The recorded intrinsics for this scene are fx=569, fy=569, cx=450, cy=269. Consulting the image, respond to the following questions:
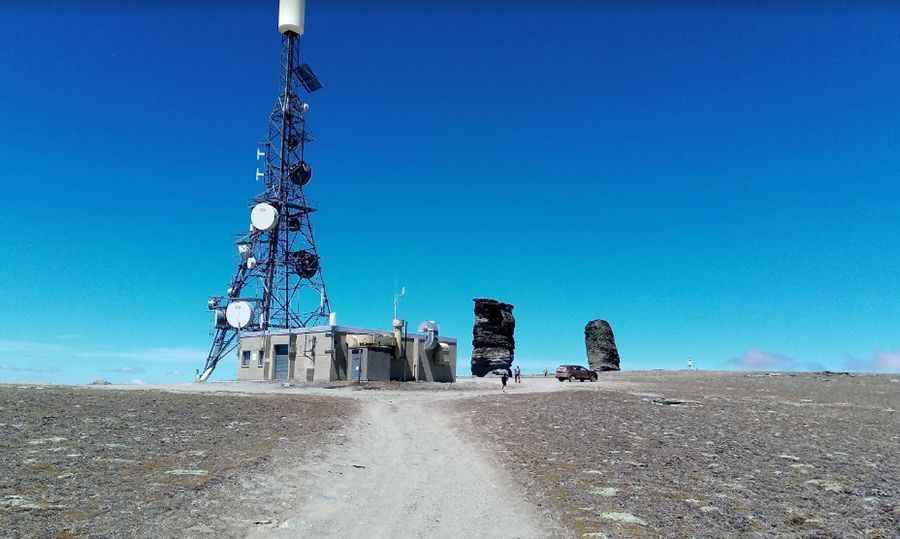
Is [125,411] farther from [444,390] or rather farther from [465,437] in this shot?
[444,390]

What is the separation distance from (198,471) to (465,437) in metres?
9.12

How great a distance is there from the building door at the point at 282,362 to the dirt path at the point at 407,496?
32.6 metres

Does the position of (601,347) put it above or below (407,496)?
above

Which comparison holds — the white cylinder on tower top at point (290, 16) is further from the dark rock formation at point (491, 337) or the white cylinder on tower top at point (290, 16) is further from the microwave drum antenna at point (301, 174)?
the dark rock formation at point (491, 337)

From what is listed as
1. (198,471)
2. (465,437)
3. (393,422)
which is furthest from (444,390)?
(198,471)

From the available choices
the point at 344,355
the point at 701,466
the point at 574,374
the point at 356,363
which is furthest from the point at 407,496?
the point at 574,374

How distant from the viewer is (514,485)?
1185cm

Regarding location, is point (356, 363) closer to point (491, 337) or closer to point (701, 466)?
point (491, 337)

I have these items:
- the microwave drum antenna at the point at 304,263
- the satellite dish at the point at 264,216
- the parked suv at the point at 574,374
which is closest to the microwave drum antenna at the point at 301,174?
the satellite dish at the point at 264,216

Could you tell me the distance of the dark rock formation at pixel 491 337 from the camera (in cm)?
7056

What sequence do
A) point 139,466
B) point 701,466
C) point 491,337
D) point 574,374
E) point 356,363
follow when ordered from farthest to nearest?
point 491,337 < point 574,374 < point 356,363 < point 701,466 < point 139,466

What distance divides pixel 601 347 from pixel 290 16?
179ft

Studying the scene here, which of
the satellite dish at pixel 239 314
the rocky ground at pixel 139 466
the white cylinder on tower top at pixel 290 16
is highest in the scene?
the white cylinder on tower top at pixel 290 16

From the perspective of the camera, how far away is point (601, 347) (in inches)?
2815
